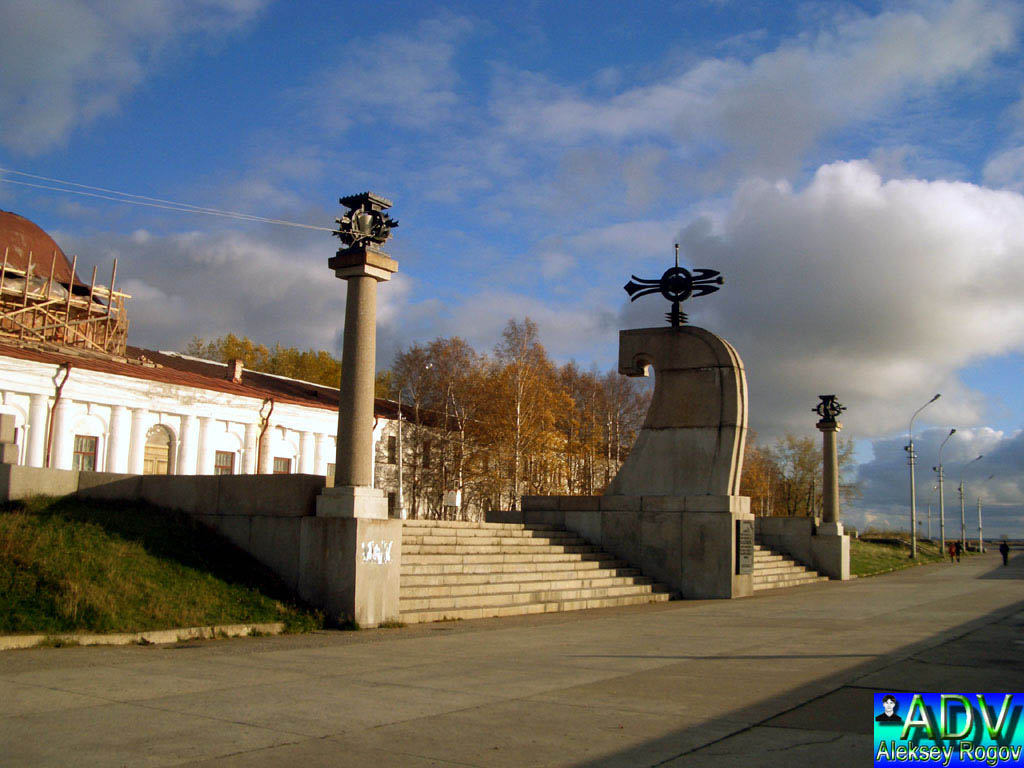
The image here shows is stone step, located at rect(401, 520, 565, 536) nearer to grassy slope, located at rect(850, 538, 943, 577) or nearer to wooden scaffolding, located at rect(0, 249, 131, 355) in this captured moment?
grassy slope, located at rect(850, 538, 943, 577)

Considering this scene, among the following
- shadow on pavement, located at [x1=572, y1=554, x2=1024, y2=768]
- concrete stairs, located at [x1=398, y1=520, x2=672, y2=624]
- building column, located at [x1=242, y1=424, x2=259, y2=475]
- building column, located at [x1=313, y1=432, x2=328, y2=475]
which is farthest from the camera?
building column, located at [x1=313, y1=432, x2=328, y2=475]

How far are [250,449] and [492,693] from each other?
119 feet

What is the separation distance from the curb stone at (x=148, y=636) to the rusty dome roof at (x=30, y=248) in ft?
118

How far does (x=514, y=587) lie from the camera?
54.9 feet

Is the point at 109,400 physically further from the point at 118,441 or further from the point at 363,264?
the point at 363,264

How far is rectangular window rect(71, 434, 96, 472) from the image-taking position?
36.0m

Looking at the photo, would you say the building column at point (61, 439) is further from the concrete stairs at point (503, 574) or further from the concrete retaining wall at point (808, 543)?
the concrete retaining wall at point (808, 543)

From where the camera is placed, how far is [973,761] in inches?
224

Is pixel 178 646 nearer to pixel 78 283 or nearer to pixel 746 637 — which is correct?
pixel 746 637

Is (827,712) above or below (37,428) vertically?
below

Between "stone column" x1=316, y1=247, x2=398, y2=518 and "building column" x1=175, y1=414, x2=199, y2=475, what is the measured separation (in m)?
27.4

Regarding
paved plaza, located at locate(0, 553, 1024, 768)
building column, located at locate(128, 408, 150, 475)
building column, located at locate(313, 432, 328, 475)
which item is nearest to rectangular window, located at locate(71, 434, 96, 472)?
building column, located at locate(128, 408, 150, 475)

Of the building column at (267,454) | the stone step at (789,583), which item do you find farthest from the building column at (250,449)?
the stone step at (789,583)

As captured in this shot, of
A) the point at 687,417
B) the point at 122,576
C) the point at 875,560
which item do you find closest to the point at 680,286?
the point at 687,417
